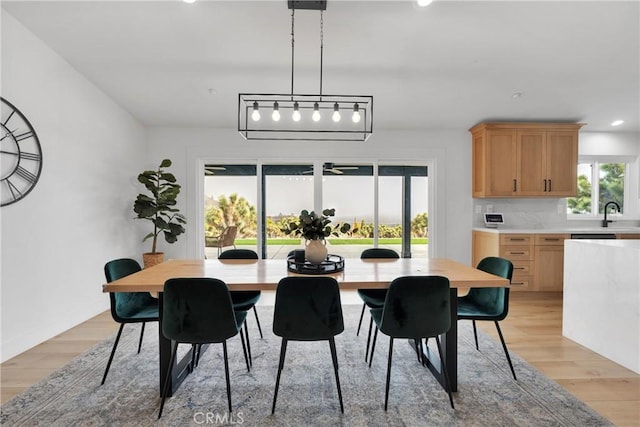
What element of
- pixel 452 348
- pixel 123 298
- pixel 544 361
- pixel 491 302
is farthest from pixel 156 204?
pixel 544 361

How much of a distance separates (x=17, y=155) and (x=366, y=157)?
3.80 m

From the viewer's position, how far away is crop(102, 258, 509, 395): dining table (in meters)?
1.87

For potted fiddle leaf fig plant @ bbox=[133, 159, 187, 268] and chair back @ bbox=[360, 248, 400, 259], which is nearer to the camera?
chair back @ bbox=[360, 248, 400, 259]

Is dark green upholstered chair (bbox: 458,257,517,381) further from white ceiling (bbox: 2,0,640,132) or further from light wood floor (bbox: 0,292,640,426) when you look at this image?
white ceiling (bbox: 2,0,640,132)

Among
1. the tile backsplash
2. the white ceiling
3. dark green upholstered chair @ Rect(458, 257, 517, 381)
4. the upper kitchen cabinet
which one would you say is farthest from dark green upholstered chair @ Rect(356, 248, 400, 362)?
the tile backsplash

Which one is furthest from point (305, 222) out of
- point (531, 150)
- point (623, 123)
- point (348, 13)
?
point (623, 123)

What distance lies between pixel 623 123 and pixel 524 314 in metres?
3.36

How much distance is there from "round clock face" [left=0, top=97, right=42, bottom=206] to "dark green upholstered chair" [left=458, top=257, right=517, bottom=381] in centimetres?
347

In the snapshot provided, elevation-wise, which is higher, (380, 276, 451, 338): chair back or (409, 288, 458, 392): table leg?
(380, 276, 451, 338): chair back

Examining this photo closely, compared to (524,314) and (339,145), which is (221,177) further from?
(524,314)

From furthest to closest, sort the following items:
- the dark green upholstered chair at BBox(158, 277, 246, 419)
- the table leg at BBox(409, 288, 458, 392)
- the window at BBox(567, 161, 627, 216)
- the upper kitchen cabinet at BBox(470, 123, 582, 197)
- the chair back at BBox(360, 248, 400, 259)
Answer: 1. the window at BBox(567, 161, 627, 216)
2. the upper kitchen cabinet at BBox(470, 123, 582, 197)
3. the chair back at BBox(360, 248, 400, 259)
4. the table leg at BBox(409, 288, 458, 392)
5. the dark green upholstered chair at BBox(158, 277, 246, 419)

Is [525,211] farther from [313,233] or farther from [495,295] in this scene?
[313,233]

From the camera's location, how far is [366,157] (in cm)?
466

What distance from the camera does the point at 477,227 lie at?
4.66 metres
